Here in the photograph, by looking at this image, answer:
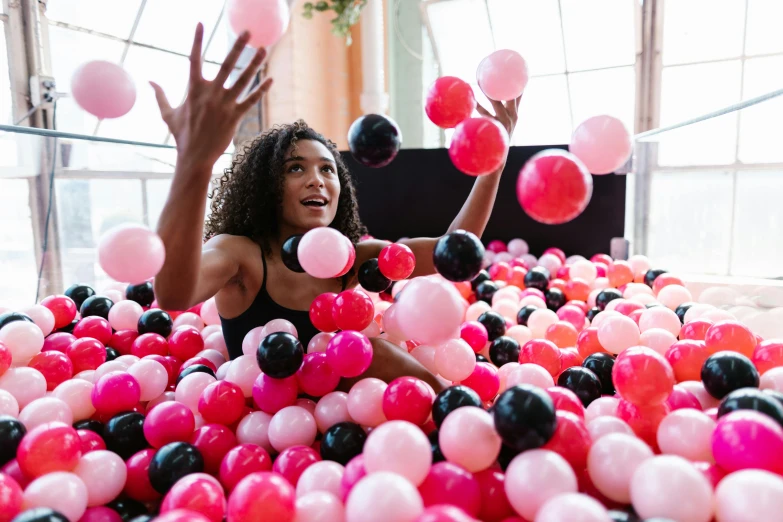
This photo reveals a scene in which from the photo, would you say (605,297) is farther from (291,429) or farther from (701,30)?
(701,30)

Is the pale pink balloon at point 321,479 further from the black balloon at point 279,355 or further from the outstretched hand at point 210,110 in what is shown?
the outstretched hand at point 210,110

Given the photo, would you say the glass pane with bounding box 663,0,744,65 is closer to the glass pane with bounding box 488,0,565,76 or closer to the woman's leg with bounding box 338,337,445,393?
the glass pane with bounding box 488,0,565,76

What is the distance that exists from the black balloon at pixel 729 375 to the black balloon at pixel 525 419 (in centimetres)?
48

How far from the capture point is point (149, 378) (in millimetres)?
1411

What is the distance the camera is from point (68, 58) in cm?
310

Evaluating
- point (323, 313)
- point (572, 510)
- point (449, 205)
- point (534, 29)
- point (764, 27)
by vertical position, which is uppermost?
point (534, 29)

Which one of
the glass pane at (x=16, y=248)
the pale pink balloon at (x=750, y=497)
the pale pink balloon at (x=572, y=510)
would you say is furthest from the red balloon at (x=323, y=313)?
the glass pane at (x=16, y=248)

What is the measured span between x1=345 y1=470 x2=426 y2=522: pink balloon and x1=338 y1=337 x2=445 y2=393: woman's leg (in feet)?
1.92

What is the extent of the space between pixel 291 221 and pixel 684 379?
1.06 meters

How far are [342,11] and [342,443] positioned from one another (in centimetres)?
395

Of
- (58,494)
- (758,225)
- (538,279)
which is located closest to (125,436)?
(58,494)

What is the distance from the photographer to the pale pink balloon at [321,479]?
96 cm

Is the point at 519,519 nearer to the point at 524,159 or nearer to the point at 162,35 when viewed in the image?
the point at 524,159

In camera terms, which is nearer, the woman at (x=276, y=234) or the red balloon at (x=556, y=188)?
the red balloon at (x=556, y=188)
